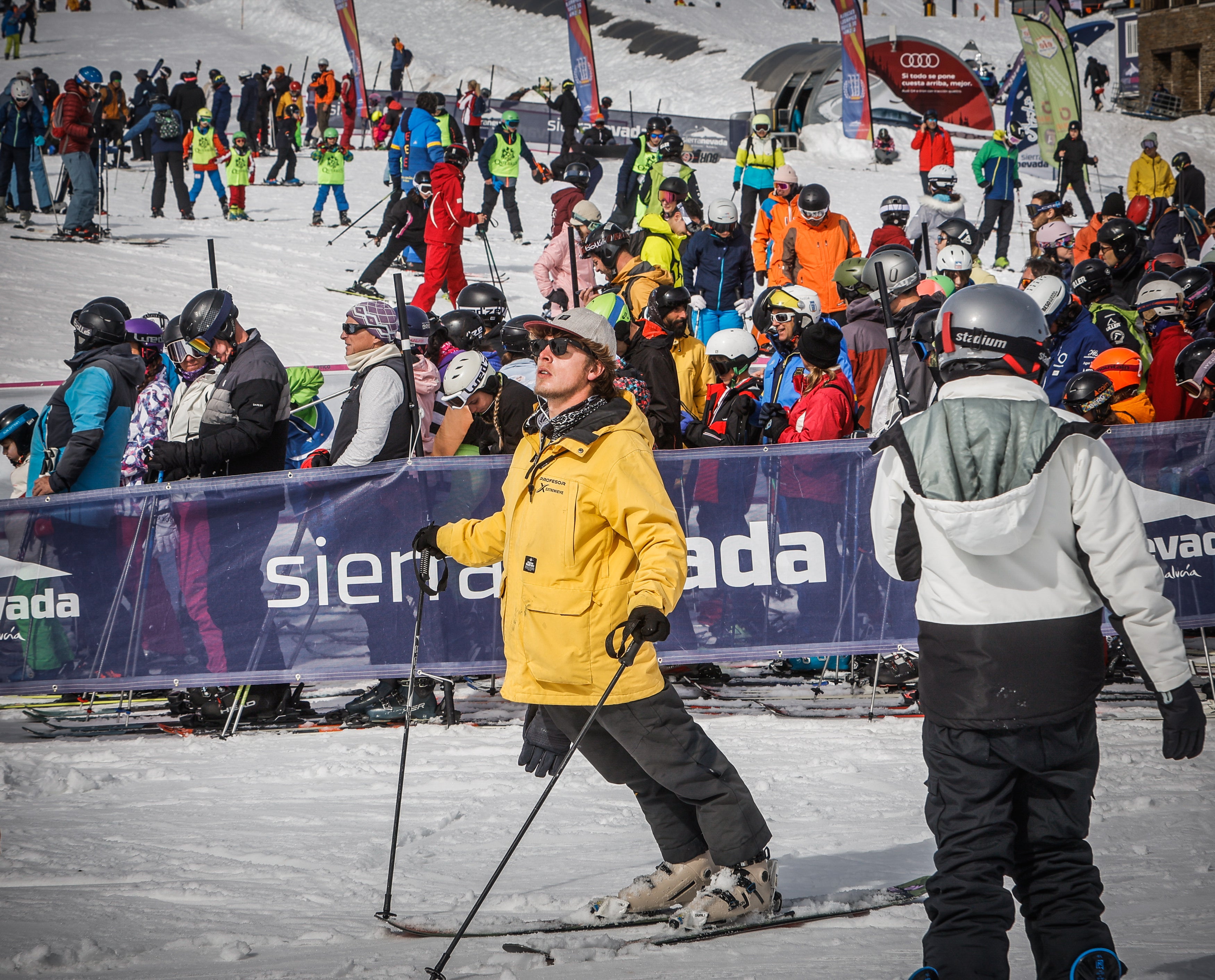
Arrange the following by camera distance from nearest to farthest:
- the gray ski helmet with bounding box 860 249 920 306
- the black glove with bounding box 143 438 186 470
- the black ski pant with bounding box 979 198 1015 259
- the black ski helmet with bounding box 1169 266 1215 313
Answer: the black glove with bounding box 143 438 186 470, the gray ski helmet with bounding box 860 249 920 306, the black ski helmet with bounding box 1169 266 1215 313, the black ski pant with bounding box 979 198 1015 259

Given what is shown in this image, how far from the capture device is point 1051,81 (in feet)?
76.7

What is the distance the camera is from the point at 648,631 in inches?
136

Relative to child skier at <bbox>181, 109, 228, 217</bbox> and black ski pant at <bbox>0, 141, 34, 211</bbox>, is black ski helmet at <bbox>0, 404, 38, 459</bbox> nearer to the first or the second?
black ski pant at <bbox>0, 141, 34, 211</bbox>

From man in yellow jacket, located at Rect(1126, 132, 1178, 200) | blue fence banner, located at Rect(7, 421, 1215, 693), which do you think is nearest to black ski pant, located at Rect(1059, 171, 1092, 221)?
man in yellow jacket, located at Rect(1126, 132, 1178, 200)

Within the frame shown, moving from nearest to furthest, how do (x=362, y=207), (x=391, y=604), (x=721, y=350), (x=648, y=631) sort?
(x=648, y=631) → (x=391, y=604) → (x=721, y=350) → (x=362, y=207)

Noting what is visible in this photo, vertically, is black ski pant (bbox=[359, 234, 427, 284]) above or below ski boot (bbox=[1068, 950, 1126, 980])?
above

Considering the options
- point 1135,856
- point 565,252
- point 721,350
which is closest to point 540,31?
point 565,252

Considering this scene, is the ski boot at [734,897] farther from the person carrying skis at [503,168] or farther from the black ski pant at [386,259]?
the person carrying skis at [503,168]

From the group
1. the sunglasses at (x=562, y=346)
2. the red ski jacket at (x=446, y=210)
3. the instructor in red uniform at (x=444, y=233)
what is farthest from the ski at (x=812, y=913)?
the red ski jacket at (x=446, y=210)

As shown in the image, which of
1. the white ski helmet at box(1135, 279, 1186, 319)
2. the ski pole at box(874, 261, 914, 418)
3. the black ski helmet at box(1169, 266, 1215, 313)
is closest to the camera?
the ski pole at box(874, 261, 914, 418)

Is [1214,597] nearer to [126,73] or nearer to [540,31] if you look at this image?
[126,73]

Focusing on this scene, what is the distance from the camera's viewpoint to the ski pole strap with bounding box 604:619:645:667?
3473 millimetres

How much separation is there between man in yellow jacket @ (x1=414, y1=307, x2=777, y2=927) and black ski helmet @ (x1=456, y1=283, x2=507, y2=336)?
4.91 m

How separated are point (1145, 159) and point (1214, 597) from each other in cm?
1667
